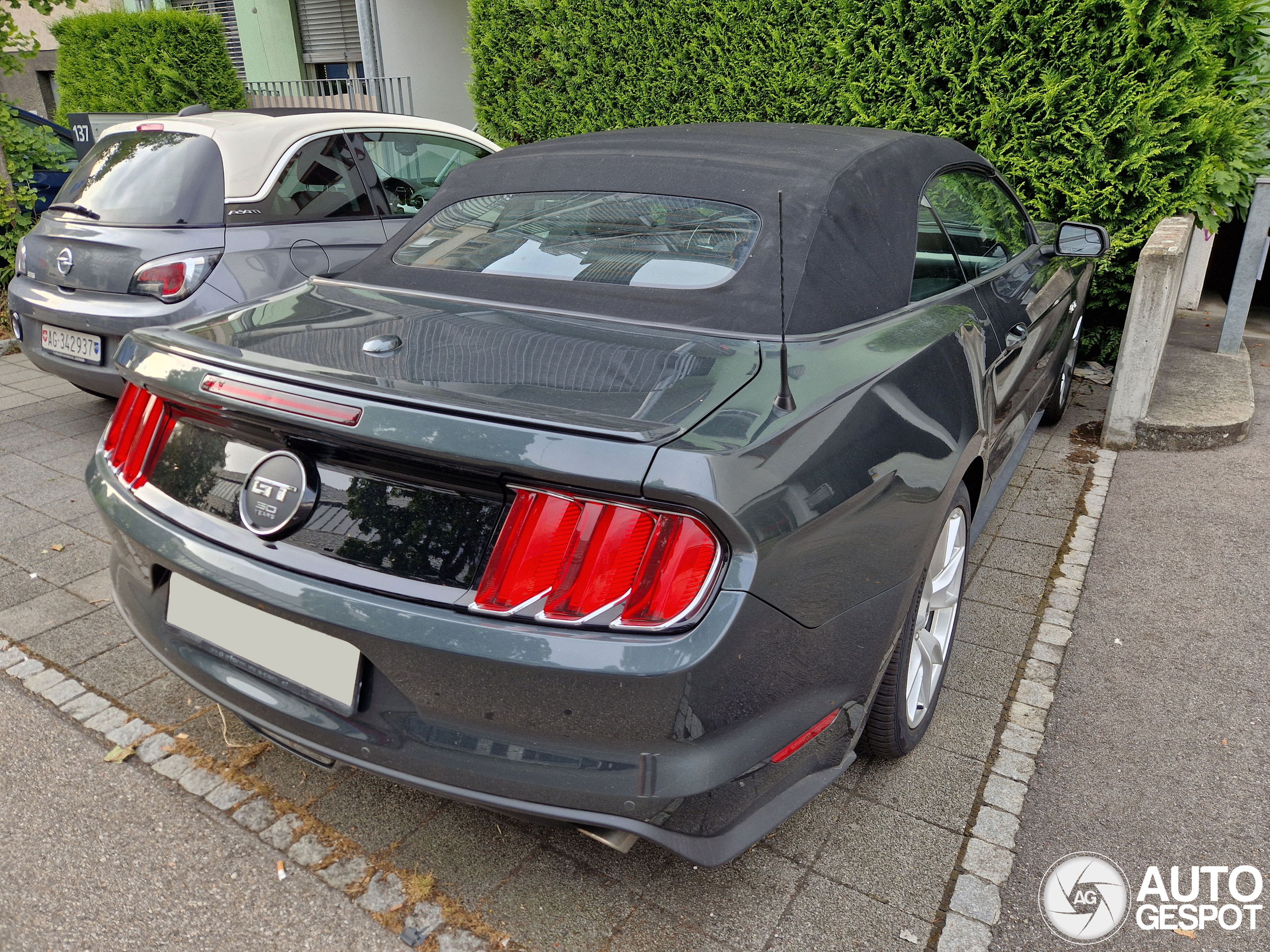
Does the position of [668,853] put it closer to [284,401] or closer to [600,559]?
[600,559]

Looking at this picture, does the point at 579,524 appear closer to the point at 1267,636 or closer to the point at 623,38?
the point at 1267,636

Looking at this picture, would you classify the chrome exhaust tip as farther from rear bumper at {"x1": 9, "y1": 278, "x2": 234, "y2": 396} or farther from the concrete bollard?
the concrete bollard

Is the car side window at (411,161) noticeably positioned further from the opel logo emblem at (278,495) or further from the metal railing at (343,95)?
the metal railing at (343,95)

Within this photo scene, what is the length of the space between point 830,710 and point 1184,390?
460 cm

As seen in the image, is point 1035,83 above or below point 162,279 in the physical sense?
above

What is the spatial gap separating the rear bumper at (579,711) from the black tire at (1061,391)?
354cm

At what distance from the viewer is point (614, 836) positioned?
1.68 m

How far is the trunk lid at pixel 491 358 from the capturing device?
1.69 meters

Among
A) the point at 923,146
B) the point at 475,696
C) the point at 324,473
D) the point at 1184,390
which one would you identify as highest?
the point at 923,146

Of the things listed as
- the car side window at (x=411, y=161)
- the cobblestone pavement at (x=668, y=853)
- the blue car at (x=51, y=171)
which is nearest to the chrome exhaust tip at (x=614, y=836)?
the cobblestone pavement at (x=668, y=853)

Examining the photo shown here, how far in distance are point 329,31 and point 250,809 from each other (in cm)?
1434

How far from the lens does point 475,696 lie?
5.45 ft

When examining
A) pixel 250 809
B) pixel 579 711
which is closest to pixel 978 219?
pixel 579 711

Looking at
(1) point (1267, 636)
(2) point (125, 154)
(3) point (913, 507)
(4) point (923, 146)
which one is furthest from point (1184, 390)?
(2) point (125, 154)
